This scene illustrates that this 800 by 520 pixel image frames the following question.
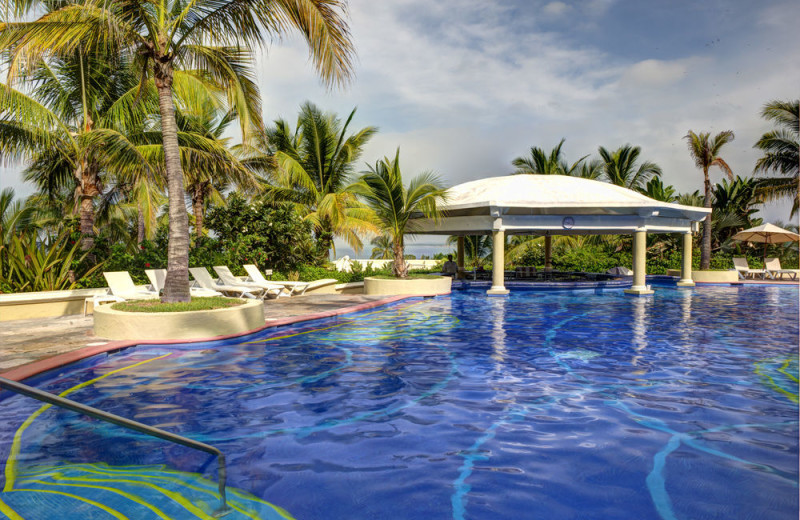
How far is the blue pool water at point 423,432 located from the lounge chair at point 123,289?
3.59 m

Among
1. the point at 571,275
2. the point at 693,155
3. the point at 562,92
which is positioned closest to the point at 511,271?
the point at 571,275

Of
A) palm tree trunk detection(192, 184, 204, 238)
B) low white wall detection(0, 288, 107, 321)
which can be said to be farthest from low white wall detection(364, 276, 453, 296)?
low white wall detection(0, 288, 107, 321)

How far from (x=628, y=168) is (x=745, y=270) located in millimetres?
8760

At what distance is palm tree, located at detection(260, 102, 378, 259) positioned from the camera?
21.6m

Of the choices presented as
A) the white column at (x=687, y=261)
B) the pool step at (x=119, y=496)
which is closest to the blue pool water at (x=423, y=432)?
the pool step at (x=119, y=496)

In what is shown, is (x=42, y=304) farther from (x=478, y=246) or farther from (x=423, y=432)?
(x=478, y=246)

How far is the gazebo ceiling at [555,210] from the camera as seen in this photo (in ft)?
59.0

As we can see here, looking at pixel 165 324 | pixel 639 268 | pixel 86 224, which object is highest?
pixel 86 224

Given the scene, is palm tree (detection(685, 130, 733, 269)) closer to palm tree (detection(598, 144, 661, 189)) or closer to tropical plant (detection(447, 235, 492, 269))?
palm tree (detection(598, 144, 661, 189))

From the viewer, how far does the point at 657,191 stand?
29578 millimetres

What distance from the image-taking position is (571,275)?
24406 millimetres

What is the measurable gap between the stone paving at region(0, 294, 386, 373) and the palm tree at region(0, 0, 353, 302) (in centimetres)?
165

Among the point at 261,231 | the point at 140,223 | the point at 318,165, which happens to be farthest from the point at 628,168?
the point at 140,223

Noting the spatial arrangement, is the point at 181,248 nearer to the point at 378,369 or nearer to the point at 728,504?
the point at 378,369
